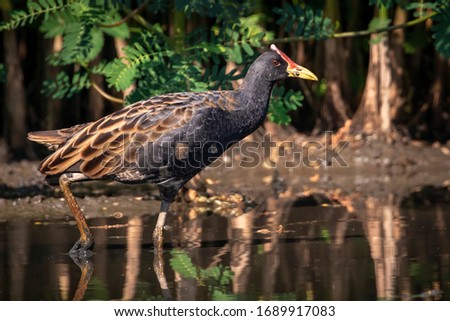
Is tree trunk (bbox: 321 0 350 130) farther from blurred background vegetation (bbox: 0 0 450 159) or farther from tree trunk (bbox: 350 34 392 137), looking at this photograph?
tree trunk (bbox: 350 34 392 137)

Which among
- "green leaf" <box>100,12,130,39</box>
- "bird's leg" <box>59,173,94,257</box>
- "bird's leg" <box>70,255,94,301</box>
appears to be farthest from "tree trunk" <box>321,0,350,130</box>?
"bird's leg" <box>70,255,94,301</box>

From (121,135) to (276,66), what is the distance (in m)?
1.61

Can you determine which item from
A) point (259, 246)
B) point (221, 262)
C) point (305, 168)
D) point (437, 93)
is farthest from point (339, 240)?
point (437, 93)

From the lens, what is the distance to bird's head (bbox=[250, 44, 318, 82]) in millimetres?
10914

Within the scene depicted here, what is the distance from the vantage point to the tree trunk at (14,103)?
16.3 metres

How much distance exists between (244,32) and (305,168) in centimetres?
352

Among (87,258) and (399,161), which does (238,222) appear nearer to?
(87,258)

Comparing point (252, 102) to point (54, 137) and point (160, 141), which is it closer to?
point (160, 141)

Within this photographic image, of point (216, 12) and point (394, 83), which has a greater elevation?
point (216, 12)

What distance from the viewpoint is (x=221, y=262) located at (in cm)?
973

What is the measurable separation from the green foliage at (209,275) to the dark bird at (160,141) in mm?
714

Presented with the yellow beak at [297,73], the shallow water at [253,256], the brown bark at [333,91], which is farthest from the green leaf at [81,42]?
the brown bark at [333,91]

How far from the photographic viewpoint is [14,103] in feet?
54.1
